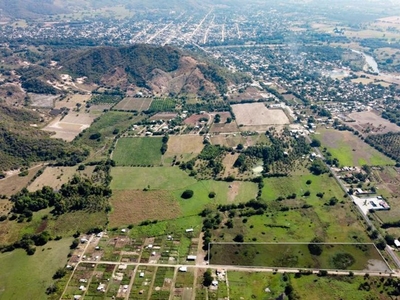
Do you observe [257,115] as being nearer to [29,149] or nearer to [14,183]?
[29,149]

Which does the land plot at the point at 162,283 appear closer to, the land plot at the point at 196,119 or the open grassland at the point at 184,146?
the open grassland at the point at 184,146

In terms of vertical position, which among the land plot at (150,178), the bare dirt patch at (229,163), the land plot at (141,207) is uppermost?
the land plot at (141,207)

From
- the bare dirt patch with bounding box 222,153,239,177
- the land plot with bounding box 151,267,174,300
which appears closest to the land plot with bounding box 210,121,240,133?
the bare dirt patch with bounding box 222,153,239,177

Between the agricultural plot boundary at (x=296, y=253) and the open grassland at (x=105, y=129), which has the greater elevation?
the agricultural plot boundary at (x=296, y=253)

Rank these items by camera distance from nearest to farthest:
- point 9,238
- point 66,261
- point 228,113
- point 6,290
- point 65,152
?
1. point 6,290
2. point 66,261
3. point 9,238
4. point 65,152
5. point 228,113

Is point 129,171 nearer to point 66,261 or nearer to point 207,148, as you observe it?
point 207,148

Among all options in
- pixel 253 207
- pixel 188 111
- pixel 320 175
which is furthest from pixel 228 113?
pixel 253 207

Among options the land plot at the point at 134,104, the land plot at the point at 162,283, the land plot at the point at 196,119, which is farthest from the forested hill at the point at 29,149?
the land plot at the point at 162,283
